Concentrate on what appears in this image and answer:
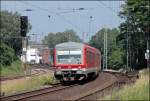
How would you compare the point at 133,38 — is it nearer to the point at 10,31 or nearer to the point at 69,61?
the point at 10,31

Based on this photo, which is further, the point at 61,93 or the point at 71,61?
the point at 71,61

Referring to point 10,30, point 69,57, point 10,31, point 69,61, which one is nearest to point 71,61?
point 69,61

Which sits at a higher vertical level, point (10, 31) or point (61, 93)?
point (10, 31)

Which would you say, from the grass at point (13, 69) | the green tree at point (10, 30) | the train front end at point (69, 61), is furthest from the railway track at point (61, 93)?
the green tree at point (10, 30)

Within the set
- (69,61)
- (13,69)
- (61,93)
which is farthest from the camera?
(13,69)

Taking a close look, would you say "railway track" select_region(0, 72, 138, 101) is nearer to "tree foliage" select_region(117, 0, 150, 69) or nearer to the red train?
the red train

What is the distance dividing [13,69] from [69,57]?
137 feet

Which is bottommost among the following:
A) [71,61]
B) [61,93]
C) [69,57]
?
[61,93]

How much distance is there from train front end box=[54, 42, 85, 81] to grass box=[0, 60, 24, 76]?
112ft

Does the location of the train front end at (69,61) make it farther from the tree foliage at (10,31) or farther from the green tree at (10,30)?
the green tree at (10,30)

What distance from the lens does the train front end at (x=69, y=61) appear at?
39031mm

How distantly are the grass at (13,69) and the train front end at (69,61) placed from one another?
34154 mm

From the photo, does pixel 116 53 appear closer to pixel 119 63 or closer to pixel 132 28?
pixel 119 63

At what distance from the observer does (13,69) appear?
80.8 meters
